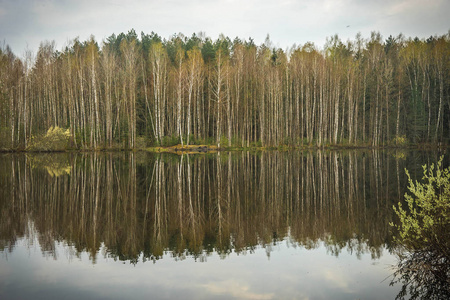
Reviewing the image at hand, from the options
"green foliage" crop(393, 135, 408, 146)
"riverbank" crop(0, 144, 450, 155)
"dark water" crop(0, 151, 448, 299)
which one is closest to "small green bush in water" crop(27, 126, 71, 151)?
"riverbank" crop(0, 144, 450, 155)

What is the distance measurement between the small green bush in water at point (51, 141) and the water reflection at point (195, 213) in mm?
23010

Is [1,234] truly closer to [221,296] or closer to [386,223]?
[221,296]

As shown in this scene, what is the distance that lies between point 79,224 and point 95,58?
130 feet

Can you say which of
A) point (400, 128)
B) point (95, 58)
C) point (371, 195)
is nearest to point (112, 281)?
point (371, 195)

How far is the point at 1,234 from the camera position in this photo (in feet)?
29.1

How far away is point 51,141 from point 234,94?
23685 mm

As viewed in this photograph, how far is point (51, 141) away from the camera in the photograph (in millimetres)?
39656

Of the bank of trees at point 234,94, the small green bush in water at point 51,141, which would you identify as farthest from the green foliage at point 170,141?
the small green bush in water at point 51,141

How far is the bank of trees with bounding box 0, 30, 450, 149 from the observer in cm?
4481

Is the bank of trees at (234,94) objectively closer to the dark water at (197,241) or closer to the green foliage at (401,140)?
the green foliage at (401,140)

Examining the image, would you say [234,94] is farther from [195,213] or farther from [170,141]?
[195,213]

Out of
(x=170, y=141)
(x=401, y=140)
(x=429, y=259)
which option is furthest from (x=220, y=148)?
(x=429, y=259)

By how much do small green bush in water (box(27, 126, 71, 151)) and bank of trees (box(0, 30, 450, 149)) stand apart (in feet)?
6.92

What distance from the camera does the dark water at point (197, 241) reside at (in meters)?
5.86
